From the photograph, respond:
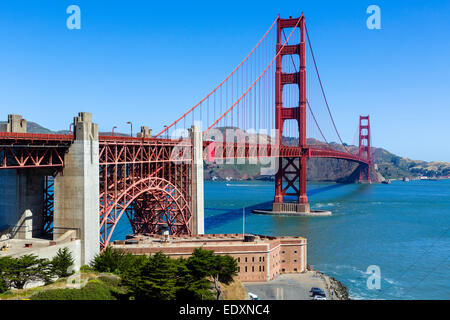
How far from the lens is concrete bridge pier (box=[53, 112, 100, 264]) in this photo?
26156mm

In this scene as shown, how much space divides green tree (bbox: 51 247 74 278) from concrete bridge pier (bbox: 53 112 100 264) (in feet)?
5.73

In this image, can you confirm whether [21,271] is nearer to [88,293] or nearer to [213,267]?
[88,293]

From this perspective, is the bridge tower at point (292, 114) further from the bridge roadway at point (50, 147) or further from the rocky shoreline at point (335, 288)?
the rocky shoreline at point (335, 288)

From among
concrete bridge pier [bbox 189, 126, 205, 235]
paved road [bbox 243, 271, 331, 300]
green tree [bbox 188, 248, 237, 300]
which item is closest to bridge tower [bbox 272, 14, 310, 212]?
concrete bridge pier [bbox 189, 126, 205, 235]

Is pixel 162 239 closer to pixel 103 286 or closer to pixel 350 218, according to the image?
pixel 103 286

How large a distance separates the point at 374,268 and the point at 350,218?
28.5 m

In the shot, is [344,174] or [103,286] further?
[344,174]

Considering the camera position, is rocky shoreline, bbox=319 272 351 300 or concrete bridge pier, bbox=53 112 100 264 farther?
rocky shoreline, bbox=319 272 351 300

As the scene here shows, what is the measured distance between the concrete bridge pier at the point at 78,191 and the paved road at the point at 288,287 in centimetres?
1089

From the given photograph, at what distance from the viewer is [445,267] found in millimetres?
39250

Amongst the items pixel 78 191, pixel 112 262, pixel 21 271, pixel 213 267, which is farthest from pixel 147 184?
pixel 21 271

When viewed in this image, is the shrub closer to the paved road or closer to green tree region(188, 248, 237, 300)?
green tree region(188, 248, 237, 300)

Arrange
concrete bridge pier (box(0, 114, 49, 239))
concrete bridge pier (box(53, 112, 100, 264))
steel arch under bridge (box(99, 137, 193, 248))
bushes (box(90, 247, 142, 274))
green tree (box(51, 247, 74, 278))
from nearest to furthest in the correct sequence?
green tree (box(51, 247, 74, 278)) → bushes (box(90, 247, 142, 274)) → concrete bridge pier (box(53, 112, 100, 264)) → concrete bridge pier (box(0, 114, 49, 239)) → steel arch under bridge (box(99, 137, 193, 248))
